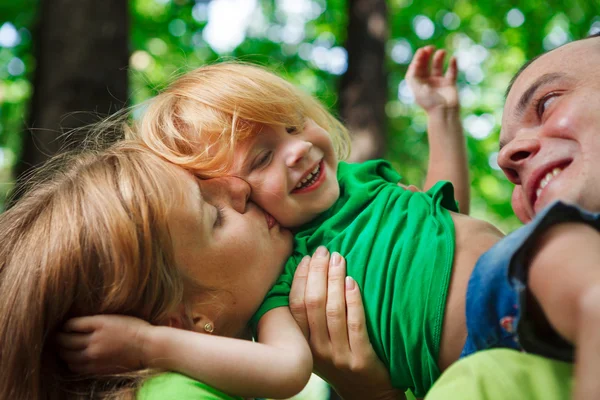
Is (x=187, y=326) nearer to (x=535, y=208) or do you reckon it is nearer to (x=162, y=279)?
(x=162, y=279)

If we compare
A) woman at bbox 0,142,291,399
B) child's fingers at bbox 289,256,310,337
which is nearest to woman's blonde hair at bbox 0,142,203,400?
→ woman at bbox 0,142,291,399

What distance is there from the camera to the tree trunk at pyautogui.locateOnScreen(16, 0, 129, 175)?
10.2 ft

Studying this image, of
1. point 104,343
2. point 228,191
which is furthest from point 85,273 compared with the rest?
point 228,191

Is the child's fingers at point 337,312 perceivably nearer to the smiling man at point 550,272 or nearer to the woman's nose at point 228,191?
the woman's nose at point 228,191


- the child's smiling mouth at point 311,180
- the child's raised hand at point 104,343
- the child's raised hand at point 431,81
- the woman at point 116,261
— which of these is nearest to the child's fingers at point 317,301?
the woman at point 116,261

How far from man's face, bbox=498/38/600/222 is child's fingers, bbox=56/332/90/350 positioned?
1.34 meters

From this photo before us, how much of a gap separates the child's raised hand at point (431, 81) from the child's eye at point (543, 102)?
0.97 metres

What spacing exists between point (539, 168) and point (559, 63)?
14.9 inches

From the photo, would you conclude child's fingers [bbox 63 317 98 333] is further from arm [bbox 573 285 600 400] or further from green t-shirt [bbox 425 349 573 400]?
arm [bbox 573 285 600 400]

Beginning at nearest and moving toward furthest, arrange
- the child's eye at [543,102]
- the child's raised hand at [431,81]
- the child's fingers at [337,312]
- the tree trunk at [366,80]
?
the child's eye at [543,102], the child's fingers at [337,312], the child's raised hand at [431,81], the tree trunk at [366,80]

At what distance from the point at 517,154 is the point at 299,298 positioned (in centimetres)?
81

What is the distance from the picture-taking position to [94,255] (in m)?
1.74

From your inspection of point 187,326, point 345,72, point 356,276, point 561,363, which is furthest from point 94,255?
point 345,72

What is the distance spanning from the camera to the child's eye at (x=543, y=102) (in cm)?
182
